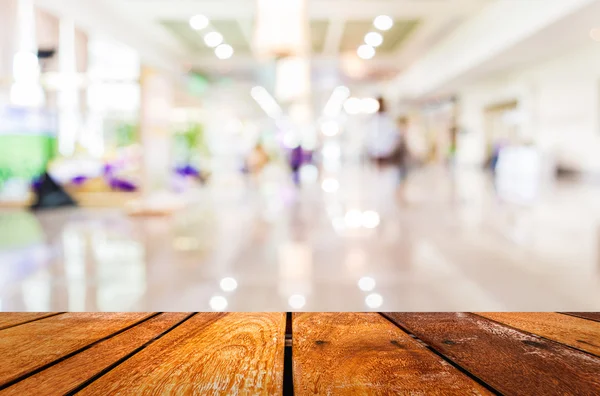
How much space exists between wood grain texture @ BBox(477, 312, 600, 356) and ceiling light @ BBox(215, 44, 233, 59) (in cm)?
1219

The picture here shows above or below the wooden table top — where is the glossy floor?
below

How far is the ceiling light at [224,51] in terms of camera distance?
12.3 metres

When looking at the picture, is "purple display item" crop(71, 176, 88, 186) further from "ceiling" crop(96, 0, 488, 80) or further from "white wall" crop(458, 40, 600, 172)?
"white wall" crop(458, 40, 600, 172)

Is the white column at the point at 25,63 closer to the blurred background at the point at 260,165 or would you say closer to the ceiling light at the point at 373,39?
the blurred background at the point at 260,165

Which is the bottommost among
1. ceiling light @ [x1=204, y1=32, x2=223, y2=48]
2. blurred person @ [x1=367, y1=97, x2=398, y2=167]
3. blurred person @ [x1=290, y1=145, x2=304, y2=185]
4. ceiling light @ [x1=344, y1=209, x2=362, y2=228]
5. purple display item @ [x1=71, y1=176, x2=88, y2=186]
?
ceiling light @ [x1=344, y1=209, x2=362, y2=228]

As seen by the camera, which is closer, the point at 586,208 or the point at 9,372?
the point at 9,372

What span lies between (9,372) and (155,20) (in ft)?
34.2

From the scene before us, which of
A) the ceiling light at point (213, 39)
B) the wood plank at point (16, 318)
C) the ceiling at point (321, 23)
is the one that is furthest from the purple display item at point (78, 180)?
the ceiling light at point (213, 39)

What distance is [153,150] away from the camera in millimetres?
4812

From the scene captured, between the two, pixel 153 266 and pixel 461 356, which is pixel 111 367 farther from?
pixel 153 266

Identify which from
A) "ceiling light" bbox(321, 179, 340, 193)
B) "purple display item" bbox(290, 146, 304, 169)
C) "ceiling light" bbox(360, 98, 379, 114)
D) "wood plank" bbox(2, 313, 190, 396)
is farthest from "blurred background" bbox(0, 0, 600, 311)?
"ceiling light" bbox(360, 98, 379, 114)

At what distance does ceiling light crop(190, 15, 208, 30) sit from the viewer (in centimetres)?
954

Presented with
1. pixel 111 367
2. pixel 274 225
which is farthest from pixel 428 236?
pixel 111 367

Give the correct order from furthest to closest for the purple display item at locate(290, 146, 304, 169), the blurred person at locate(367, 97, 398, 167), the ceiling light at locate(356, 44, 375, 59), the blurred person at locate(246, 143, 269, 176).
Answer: the blurred person at locate(246, 143, 269, 176) → the ceiling light at locate(356, 44, 375, 59) → the purple display item at locate(290, 146, 304, 169) → the blurred person at locate(367, 97, 398, 167)
